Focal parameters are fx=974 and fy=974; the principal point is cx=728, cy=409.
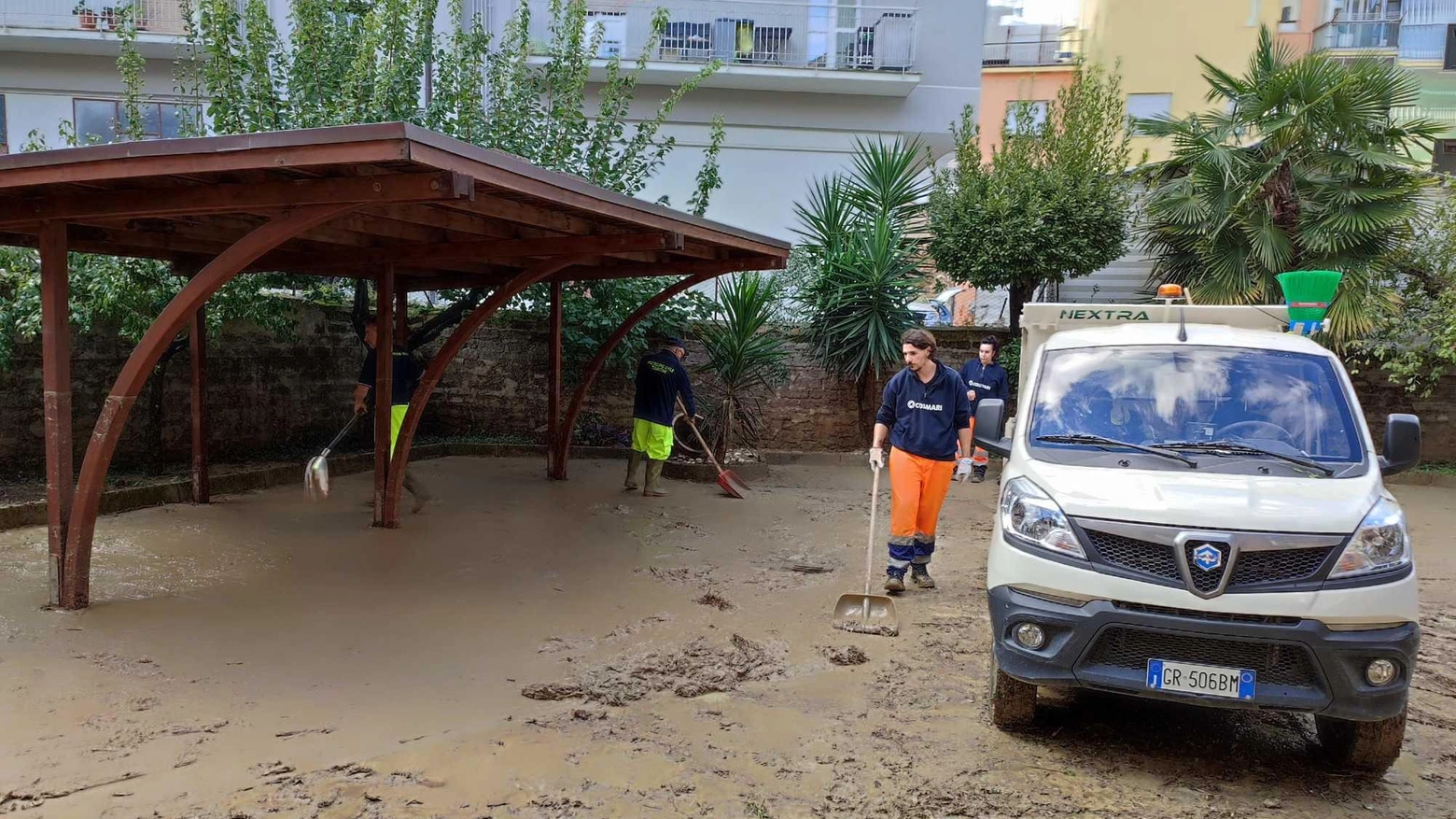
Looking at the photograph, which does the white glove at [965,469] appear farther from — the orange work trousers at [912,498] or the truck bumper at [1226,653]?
the truck bumper at [1226,653]

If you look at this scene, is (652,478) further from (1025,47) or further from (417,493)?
(1025,47)

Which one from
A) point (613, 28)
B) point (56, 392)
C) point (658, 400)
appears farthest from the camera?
point (613, 28)

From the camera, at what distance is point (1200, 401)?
474 centimetres

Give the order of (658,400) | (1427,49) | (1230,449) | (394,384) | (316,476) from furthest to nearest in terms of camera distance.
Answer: (1427,49) → (658,400) → (394,384) → (316,476) → (1230,449)

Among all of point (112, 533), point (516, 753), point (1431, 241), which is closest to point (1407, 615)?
point (516, 753)

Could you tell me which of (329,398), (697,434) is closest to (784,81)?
(697,434)

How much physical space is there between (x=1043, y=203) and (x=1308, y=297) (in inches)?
298

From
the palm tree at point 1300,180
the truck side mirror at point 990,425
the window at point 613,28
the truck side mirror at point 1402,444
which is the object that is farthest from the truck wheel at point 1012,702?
the window at point 613,28

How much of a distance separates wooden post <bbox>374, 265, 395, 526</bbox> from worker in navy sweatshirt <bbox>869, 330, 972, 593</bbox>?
424cm

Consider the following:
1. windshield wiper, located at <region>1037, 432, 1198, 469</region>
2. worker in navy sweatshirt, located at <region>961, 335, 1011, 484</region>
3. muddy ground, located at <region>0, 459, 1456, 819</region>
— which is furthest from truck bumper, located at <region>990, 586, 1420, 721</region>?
worker in navy sweatshirt, located at <region>961, 335, 1011, 484</region>

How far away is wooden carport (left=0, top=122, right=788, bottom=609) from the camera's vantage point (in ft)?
16.6

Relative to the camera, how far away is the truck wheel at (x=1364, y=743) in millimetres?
4039

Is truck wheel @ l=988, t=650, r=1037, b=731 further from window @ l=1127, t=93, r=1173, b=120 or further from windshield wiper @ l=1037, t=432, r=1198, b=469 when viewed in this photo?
window @ l=1127, t=93, r=1173, b=120

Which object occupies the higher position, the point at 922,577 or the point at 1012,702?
the point at 1012,702
